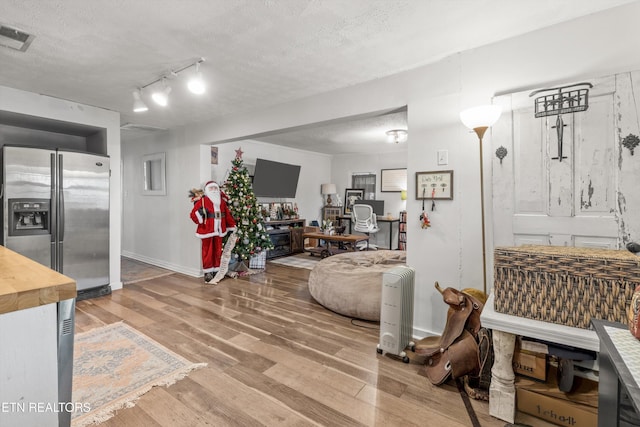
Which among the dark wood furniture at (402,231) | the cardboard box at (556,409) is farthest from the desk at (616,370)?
the dark wood furniture at (402,231)

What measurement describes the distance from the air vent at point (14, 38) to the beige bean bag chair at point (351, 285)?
3.27 meters

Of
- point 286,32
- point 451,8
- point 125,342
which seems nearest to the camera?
point 451,8

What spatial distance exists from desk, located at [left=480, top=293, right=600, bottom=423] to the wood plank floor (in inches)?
3.8

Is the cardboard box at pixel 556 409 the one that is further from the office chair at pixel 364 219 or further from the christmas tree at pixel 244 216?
the office chair at pixel 364 219

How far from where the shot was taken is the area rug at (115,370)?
180 centimetres

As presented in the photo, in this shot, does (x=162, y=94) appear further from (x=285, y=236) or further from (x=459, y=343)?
(x=285, y=236)

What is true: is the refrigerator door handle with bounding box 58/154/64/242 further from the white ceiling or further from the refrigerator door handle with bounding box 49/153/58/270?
the white ceiling

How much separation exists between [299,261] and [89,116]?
3.98m

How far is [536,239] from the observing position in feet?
6.91

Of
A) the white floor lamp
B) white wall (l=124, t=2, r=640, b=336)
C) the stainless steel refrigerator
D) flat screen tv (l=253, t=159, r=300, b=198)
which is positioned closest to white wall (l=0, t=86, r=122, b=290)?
the stainless steel refrigerator

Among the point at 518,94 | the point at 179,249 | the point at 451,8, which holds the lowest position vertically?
the point at 179,249

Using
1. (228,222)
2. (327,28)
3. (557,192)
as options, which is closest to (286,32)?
(327,28)

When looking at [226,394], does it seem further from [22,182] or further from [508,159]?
[22,182]

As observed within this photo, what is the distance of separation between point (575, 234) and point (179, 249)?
5079 mm
